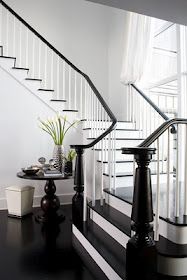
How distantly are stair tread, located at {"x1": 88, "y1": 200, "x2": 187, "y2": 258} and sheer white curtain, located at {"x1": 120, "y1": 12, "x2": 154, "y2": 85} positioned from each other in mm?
2430

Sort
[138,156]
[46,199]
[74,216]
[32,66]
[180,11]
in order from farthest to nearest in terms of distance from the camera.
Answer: [32,66]
[46,199]
[74,216]
[180,11]
[138,156]

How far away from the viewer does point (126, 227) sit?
92.4 inches

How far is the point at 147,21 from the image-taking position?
13.4 feet

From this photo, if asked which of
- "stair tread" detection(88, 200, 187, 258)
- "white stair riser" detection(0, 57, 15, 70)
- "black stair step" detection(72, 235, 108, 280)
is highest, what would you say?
"white stair riser" detection(0, 57, 15, 70)

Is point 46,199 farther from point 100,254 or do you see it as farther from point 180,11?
point 180,11

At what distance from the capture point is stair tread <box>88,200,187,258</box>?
1.87 meters

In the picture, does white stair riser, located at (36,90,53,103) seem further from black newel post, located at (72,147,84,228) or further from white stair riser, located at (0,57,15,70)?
black newel post, located at (72,147,84,228)

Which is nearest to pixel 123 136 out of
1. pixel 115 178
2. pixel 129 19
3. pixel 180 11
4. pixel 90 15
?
pixel 115 178

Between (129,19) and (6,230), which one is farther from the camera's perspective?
(129,19)

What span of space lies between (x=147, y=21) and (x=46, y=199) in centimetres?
326

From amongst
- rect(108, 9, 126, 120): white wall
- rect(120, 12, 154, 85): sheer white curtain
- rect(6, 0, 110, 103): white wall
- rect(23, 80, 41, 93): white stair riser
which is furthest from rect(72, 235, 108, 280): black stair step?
rect(6, 0, 110, 103): white wall

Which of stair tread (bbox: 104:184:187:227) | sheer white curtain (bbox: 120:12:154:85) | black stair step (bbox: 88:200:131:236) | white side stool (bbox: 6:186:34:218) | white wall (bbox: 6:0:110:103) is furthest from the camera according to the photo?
white wall (bbox: 6:0:110:103)

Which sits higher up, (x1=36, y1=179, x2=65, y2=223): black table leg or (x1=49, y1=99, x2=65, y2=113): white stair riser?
(x1=49, y1=99, x2=65, y2=113): white stair riser

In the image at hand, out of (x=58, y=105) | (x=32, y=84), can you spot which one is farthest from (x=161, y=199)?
(x=32, y=84)
